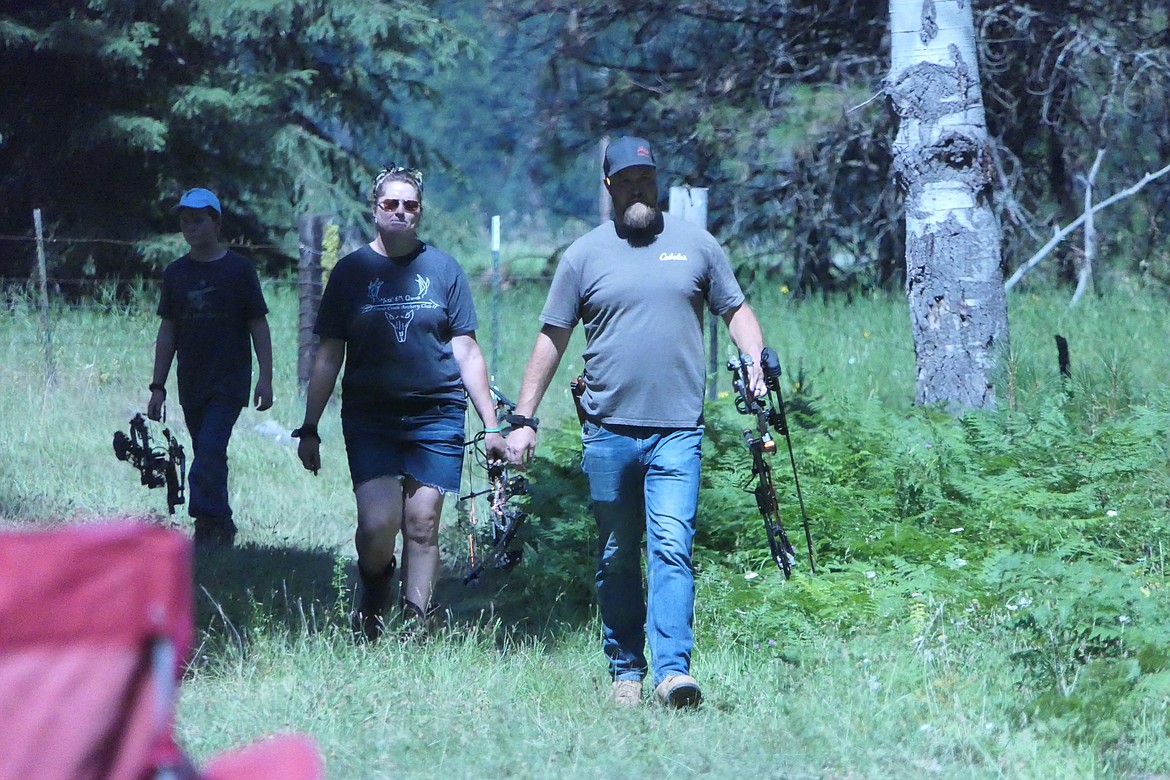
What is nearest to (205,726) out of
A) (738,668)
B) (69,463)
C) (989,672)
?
(738,668)

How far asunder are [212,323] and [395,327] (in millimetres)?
2160

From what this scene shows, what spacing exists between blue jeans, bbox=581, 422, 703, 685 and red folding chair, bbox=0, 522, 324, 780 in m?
3.07

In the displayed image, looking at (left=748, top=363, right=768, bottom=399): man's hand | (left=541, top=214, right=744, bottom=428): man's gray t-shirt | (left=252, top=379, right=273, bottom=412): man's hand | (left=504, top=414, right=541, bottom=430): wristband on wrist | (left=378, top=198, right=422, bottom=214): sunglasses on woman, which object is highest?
(left=378, top=198, right=422, bottom=214): sunglasses on woman

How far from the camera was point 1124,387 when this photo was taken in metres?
9.40

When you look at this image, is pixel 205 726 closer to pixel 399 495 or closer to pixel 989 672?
pixel 399 495

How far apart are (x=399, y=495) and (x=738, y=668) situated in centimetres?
155

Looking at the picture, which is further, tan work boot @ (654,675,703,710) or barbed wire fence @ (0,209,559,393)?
barbed wire fence @ (0,209,559,393)

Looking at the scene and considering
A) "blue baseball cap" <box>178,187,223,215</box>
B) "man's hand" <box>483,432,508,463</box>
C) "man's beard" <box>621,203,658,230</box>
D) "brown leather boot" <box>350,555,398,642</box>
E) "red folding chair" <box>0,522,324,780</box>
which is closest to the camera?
"red folding chair" <box>0,522,324,780</box>

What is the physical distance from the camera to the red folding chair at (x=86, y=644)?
2.12 m

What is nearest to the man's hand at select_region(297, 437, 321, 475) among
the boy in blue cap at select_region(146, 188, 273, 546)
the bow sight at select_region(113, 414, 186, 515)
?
the boy in blue cap at select_region(146, 188, 273, 546)

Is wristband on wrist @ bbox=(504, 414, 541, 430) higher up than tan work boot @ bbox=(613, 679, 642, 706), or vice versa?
wristband on wrist @ bbox=(504, 414, 541, 430)

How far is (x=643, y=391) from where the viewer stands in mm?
5203

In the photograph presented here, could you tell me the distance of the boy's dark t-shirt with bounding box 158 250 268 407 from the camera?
7.70m

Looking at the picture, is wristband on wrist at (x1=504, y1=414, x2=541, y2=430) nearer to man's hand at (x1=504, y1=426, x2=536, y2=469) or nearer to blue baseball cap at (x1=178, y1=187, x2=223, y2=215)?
man's hand at (x1=504, y1=426, x2=536, y2=469)
